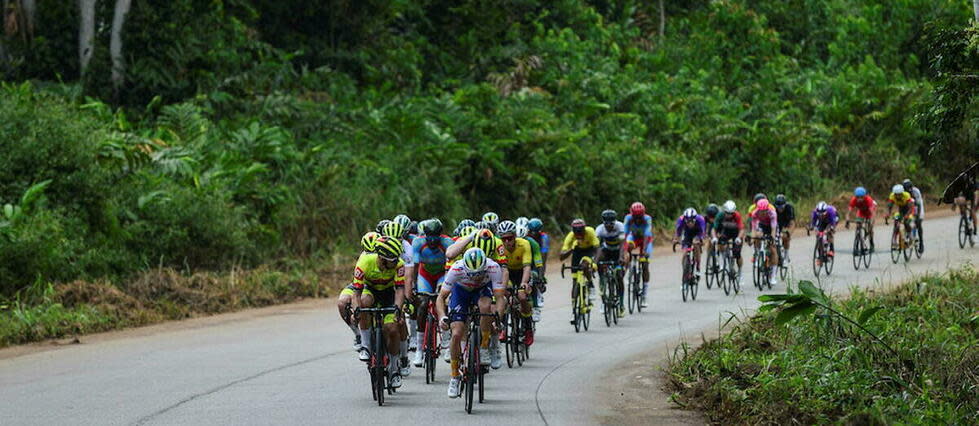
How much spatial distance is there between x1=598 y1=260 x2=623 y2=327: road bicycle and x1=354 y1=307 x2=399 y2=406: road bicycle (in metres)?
7.32

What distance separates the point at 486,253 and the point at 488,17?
2854cm

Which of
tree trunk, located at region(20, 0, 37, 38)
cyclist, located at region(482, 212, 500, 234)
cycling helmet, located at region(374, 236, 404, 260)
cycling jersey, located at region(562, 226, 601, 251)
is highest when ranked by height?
tree trunk, located at region(20, 0, 37, 38)

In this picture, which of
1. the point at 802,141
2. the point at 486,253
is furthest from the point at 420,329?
the point at 802,141

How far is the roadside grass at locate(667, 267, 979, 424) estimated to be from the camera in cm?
1202

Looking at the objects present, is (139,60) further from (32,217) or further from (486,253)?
(486,253)

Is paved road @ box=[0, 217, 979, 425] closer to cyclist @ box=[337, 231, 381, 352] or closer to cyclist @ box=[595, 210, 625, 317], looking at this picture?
cyclist @ box=[337, 231, 381, 352]

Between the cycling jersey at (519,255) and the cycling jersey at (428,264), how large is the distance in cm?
135

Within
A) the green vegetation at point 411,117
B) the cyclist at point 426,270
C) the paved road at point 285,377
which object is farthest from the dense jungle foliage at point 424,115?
the cyclist at point 426,270

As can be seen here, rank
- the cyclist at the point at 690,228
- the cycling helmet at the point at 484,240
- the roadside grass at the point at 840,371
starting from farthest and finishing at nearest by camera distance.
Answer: the cyclist at the point at 690,228 → the cycling helmet at the point at 484,240 → the roadside grass at the point at 840,371

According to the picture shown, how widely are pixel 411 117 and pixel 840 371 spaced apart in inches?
766

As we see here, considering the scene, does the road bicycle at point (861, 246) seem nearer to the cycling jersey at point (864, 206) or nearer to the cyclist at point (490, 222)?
the cycling jersey at point (864, 206)

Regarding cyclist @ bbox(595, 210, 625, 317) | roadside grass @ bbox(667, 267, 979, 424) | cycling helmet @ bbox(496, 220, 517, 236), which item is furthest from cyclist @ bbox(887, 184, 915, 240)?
cycling helmet @ bbox(496, 220, 517, 236)

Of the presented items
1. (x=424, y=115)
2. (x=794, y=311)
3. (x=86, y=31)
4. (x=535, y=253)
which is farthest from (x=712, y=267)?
(x=86, y=31)

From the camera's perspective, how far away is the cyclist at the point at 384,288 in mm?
14008
